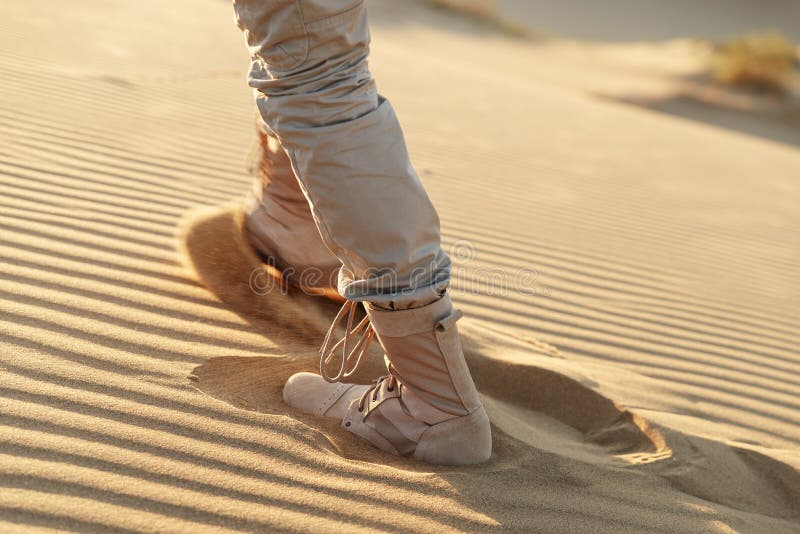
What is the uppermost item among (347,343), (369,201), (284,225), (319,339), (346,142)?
(346,142)

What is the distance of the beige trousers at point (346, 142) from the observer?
A: 168cm

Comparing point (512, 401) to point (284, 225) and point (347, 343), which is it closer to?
point (347, 343)

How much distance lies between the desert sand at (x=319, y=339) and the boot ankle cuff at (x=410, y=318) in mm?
299

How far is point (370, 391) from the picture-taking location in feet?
6.73

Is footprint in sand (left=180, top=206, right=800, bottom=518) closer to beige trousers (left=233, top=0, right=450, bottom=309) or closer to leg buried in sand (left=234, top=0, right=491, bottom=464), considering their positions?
leg buried in sand (left=234, top=0, right=491, bottom=464)

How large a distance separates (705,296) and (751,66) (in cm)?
1098

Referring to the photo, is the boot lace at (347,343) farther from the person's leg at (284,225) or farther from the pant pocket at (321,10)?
the pant pocket at (321,10)

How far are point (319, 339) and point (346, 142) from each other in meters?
0.83

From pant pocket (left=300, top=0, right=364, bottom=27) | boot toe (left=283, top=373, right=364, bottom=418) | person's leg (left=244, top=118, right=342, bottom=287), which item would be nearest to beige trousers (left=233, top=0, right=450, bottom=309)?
pant pocket (left=300, top=0, right=364, bottom=27)

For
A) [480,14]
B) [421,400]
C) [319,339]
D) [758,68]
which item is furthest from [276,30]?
[480,14]

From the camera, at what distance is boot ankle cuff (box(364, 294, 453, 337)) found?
1.82 metres

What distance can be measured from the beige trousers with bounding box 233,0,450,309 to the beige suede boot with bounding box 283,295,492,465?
63 millimetres

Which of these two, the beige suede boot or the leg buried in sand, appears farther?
the beige suede boot

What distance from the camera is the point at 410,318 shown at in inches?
71.8
